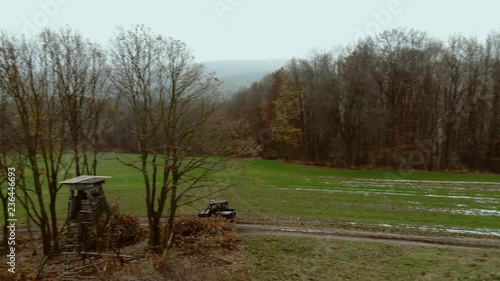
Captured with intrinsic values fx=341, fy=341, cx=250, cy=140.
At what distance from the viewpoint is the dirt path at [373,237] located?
53.4 feet

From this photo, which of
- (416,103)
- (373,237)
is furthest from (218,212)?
(416,103)

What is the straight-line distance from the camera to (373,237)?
57.1 feet

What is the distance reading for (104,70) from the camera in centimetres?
1598

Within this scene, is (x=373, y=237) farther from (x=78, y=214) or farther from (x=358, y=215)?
(x=78, y=214)

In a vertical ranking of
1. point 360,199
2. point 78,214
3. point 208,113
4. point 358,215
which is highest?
point 208,113

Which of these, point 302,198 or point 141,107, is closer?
point 141,107

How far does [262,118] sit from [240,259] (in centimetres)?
4708

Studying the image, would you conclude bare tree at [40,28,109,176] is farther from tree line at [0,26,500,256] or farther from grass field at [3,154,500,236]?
grass field at [3,154,500,236]

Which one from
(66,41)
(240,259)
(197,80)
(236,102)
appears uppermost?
(236,102)

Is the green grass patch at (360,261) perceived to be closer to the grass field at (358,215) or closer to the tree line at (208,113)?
the grass field at (358,215)

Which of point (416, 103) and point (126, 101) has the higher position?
point (416, 103)

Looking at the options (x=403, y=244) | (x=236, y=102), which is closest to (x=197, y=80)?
(x=403, y=244)

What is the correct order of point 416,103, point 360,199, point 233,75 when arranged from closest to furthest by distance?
point 360,199 → point 416,103 → point 233,75

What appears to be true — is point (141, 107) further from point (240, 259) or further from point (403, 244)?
point (403, 244)
